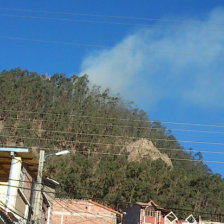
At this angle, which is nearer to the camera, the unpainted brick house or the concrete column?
the concrete column

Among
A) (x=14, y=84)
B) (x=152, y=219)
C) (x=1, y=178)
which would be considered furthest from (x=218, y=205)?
(x=1, y=178)

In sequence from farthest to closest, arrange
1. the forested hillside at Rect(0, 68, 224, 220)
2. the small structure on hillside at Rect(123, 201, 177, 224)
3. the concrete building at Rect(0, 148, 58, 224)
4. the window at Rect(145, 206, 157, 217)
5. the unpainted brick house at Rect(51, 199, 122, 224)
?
1. the forested hillside at Rect(0, 68, 224, 220)
2. the window at Rect(145, 206, 157, 217)
3. the small structure on hillside at Rect(123, 201, 177, 224)
4. the unpainted brick house at Rect(51, 199, 122, 224)
5. the concrete building at Rect(0, 148, 58, 224)

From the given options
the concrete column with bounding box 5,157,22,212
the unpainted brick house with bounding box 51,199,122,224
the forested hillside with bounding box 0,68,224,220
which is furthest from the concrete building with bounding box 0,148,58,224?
the forested hillside with bounding box 0,68,224,220

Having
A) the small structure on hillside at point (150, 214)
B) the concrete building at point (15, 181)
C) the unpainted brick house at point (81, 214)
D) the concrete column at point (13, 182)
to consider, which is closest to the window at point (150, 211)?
the small structure on hillside at point (150, 214)

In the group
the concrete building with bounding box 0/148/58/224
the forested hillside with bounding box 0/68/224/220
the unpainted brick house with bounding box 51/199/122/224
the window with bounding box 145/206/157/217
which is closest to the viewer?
the concrete building with bounding box 0/148/58/224

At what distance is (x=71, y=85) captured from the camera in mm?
81312

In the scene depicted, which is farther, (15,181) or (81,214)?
(81,214)

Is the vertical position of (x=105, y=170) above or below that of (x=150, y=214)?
above

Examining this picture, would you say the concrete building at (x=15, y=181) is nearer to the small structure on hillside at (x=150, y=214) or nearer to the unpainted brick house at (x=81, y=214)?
the unpainted brick house at (x=81, y=214)

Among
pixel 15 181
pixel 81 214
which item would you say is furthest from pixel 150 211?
pixel 15 181

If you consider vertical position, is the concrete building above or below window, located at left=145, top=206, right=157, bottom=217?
above

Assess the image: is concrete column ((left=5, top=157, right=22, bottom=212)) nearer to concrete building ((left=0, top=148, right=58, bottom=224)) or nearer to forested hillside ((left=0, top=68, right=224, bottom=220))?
concrete building ((left=0, top=148, right=58, bottom=224))

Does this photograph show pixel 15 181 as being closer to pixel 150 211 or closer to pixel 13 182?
pixel 13 182

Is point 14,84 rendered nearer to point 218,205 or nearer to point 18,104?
point 18,104
